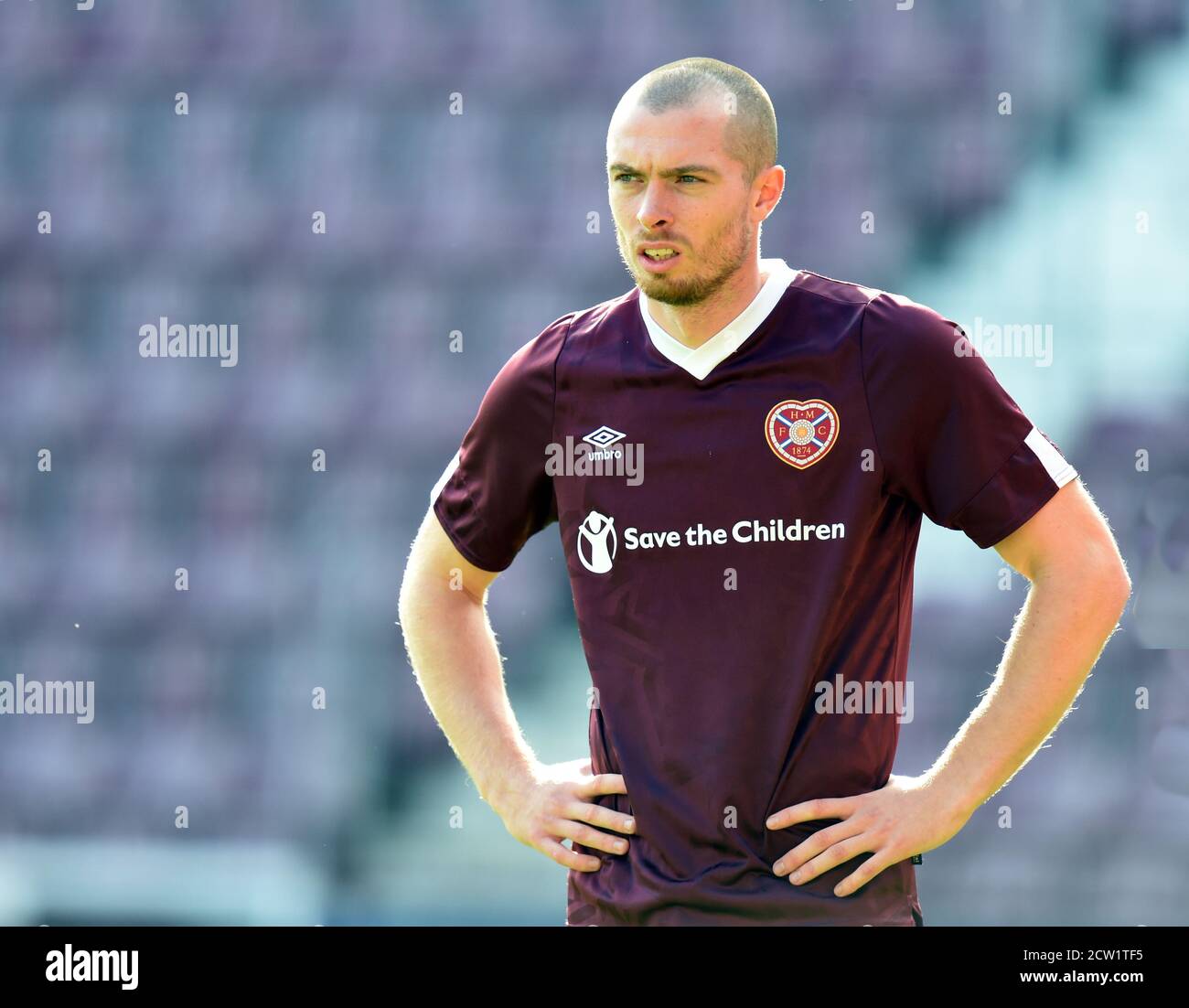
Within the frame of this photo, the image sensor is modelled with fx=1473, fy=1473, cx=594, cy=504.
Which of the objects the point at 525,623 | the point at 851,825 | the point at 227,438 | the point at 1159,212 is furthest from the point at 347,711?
the point at 1159,212

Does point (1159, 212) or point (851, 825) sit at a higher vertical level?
point (1159, 212)

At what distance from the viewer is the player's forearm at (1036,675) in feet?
5.94

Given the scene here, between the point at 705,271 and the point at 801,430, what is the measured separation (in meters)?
0.24

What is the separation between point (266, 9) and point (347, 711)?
1619mm

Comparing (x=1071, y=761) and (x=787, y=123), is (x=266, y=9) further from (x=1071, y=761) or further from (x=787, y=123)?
(x=1071, y=761)

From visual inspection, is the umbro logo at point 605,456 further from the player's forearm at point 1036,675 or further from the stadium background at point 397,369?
the stadium background at point 397,369

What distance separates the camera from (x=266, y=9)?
339 cm

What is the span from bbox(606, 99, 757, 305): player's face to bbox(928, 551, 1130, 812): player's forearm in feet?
1.92

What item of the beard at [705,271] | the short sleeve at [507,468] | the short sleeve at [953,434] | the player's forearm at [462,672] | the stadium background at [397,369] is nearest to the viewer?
the short sleeve at [953,434]

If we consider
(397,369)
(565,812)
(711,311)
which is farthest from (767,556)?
(397,369)

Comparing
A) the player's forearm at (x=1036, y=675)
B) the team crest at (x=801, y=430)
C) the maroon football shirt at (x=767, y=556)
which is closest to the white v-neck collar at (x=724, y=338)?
the maroon football shirt at (x=767, y=556)

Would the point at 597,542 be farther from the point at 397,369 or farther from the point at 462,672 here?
the point at 397,369

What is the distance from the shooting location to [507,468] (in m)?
2.05

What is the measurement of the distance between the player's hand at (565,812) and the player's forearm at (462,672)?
0.07m
